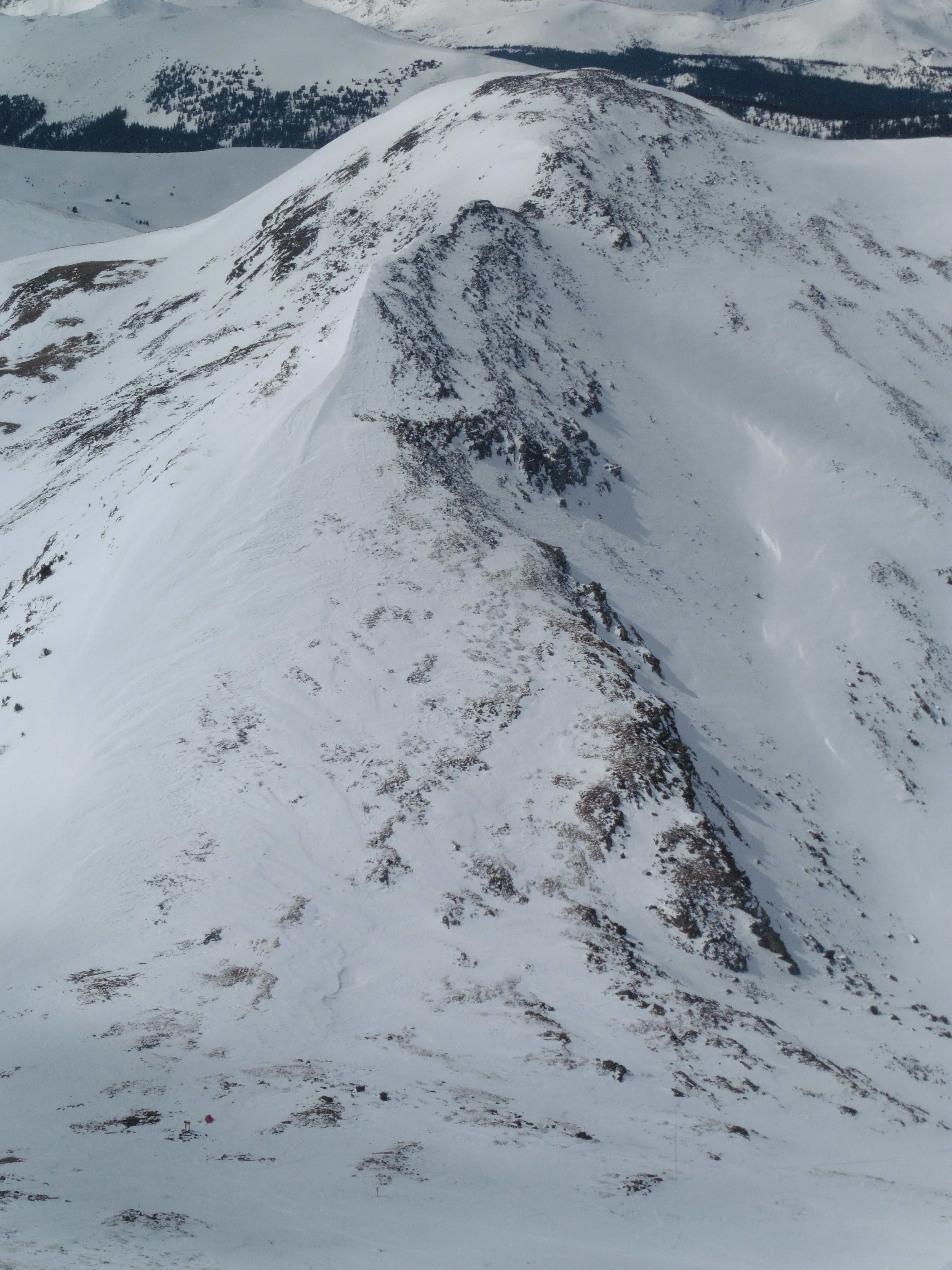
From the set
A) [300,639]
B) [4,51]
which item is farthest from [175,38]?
[300,639]

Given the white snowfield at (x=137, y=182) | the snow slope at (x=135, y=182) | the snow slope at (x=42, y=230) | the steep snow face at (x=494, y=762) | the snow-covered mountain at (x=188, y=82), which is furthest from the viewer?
the snow-covered mountain at (x=188, y=82)

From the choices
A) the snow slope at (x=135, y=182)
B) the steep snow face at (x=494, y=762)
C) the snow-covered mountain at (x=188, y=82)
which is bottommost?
the steep snow face at (x=494, y=762)

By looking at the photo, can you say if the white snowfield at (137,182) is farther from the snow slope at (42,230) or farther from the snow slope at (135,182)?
the snow slope at (42,230)

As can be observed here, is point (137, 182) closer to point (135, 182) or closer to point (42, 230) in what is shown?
point (135, 182)

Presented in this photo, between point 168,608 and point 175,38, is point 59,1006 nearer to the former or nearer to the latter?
point 168,608

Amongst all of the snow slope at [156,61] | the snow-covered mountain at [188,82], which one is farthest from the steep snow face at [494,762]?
the snow slope at [156,61]

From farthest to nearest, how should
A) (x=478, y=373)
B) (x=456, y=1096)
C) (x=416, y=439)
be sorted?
(x=478, y=373) < (x=416, y=439) < (x=456, y=1096)
